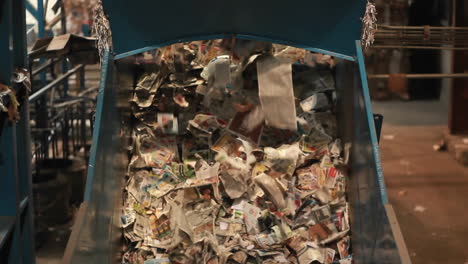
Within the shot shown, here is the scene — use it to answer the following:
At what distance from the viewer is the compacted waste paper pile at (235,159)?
3.58 m

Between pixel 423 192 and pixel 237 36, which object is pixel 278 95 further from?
pixel 423 192

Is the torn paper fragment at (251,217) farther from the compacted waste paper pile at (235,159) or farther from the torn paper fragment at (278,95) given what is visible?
the torn paper fragment at (278,95)

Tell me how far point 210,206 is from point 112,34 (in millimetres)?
1197

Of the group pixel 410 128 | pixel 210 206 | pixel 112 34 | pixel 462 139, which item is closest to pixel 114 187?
pixel 210 206

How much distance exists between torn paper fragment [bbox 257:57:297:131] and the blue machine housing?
35cm

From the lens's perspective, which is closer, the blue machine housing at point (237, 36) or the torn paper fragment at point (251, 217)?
the blue machine housing at point (237, 36)

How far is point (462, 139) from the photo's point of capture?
7.91 metres

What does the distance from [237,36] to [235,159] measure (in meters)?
0.79

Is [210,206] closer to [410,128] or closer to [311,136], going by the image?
[311,136]

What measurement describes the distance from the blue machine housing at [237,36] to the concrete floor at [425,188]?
71.0 inches

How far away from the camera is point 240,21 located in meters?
3.45

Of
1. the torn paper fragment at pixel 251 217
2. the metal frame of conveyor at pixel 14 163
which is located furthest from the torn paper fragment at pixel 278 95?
the metal frame of conveyor at pixel 14 163

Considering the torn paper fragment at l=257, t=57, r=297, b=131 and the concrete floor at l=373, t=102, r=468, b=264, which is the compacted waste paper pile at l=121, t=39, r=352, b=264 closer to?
the torn paper fragment at l=257, t=57, r=297, b=131

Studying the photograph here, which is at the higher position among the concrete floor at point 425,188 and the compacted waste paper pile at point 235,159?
the compacted waste paper pile at point 235,159
